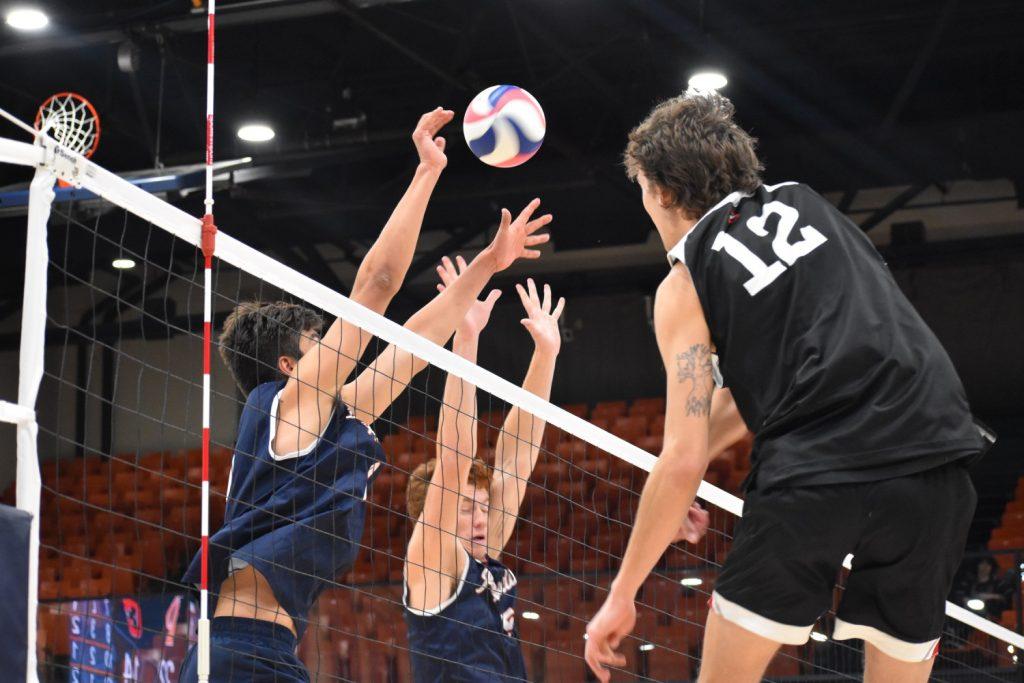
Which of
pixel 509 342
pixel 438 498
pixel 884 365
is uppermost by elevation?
pixel 509 342

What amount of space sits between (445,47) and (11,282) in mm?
7507

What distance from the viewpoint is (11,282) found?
681 inches

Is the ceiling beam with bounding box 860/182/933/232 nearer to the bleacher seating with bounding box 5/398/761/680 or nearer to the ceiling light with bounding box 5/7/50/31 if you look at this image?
the bleacher seating with bounding box 5/398/761/680

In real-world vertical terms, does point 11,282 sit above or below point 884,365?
above

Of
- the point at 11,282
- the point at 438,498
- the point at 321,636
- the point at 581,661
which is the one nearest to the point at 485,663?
the point at 438,498

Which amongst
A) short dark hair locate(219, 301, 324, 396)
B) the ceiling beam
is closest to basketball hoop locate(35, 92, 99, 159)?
short dark hair locate(219, 301, 324, 396)

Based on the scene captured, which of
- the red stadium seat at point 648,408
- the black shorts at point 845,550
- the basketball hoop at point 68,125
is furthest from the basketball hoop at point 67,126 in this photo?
the red stadium seat at point 648,408

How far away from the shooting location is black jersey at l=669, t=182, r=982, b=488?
2.66 meters

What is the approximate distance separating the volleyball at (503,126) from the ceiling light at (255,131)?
924 centimetres

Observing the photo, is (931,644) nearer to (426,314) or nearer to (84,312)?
(426,314)

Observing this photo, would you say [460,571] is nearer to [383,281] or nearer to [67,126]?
[383,281]

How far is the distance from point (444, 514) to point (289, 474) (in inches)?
34.8

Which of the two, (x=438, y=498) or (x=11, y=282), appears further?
(x=11, y=282)

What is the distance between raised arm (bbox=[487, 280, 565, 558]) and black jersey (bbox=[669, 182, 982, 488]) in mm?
2008
